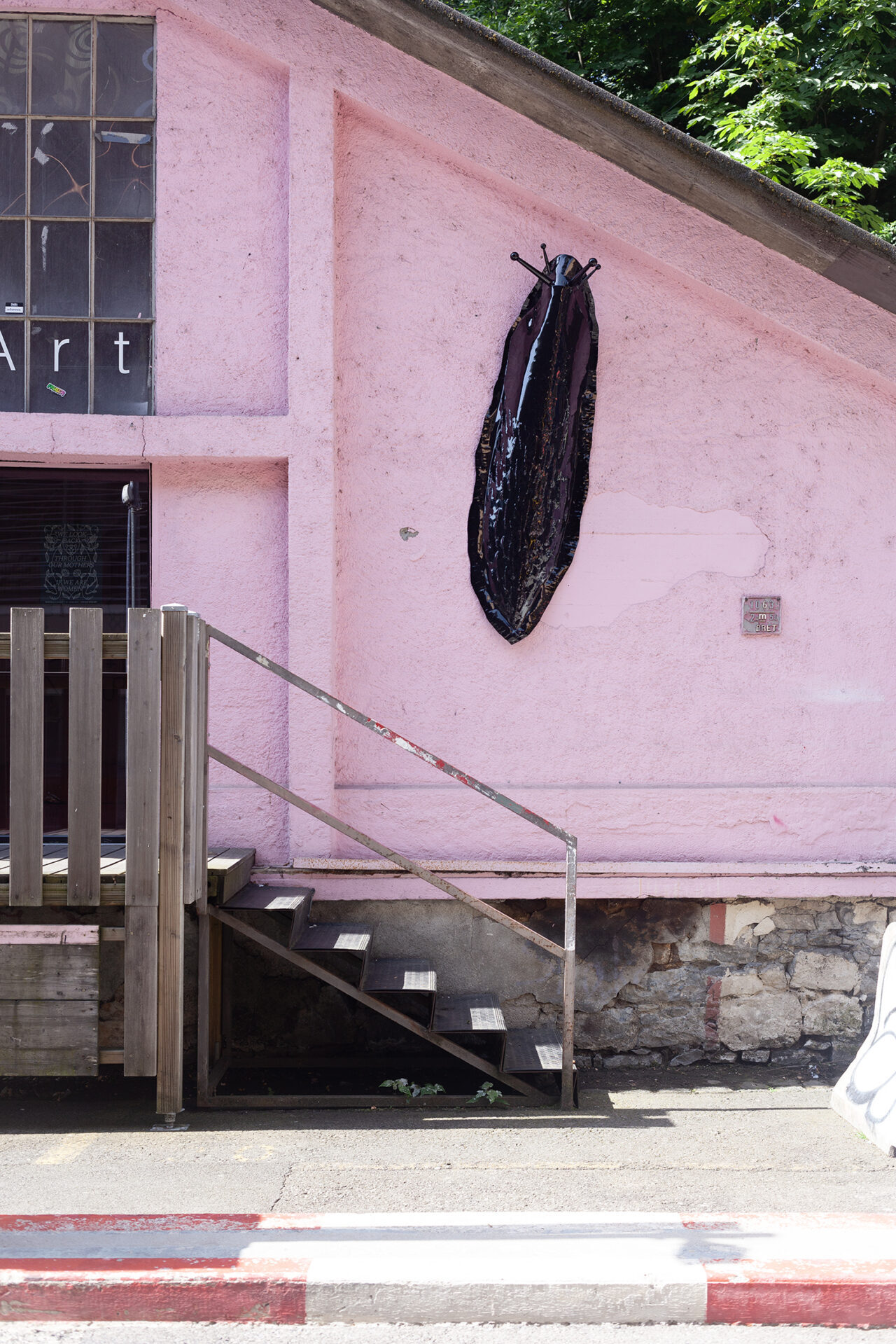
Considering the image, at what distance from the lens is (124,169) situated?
18.5 feet

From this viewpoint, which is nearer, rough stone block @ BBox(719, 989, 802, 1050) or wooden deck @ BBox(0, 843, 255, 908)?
wooden deck @ BBox(0, 843, 255, 908)

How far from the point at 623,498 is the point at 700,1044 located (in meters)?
2.87

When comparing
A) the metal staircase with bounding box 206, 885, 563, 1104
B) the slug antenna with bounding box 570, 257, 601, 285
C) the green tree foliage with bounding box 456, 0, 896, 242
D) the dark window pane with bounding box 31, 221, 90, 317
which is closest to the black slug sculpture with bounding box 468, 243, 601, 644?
the slug antenna with bounding box 570, 257, 601, 285

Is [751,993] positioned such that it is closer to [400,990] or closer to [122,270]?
[400,990]

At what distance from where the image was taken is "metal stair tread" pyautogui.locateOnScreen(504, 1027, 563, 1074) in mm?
4766

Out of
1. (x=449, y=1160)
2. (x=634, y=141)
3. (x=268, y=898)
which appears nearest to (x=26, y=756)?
(x=268, y=898)

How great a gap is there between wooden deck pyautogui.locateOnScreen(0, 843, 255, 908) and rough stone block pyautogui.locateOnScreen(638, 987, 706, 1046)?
86.4 inches

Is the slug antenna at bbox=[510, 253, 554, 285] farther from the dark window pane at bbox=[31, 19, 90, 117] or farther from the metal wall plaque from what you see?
the dark window pane at bbox=[31, 19, 90, 117]

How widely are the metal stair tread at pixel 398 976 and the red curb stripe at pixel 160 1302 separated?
1.77 m

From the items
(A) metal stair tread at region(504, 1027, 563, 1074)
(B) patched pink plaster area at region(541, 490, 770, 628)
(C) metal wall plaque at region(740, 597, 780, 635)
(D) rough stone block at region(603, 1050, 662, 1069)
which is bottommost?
(D) rough stone block at region(603, 1050, 662, 1069)

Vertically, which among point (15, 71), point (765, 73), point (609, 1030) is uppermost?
point (765, 73)

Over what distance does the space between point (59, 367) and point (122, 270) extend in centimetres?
60

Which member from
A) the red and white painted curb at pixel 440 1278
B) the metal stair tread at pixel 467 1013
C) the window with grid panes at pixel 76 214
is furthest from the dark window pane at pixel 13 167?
the red and white painted curb at pixel 440 1278

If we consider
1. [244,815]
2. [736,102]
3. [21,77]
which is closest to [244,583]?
[244,815]
